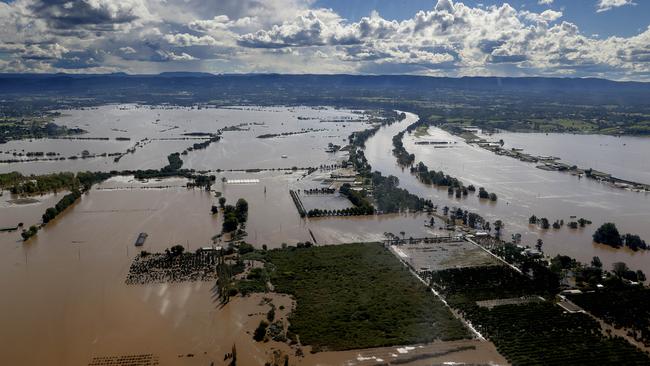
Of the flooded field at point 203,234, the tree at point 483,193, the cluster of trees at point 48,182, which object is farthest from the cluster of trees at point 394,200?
the cluster of trees at point 48,182

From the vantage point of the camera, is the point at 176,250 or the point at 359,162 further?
the point at 359,162

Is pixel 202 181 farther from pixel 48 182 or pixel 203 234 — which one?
pixel 203 234

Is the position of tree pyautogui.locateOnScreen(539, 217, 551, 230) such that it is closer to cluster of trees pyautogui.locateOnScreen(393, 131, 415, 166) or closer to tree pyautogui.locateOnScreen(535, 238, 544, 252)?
tree pyautogui.locateOnScreen(535, 238, 544, 252)

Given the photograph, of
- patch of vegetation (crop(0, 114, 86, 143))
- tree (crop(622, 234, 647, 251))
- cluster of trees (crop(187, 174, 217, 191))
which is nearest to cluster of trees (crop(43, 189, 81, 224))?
cluster of trees (crop(187, 174, 217, 191))

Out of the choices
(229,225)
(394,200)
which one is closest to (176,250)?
(229,225)

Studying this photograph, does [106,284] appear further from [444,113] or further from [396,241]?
[444,113]

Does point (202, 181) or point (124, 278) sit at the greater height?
point (202, 181)

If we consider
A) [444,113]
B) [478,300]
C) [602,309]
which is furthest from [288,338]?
[444,113]
